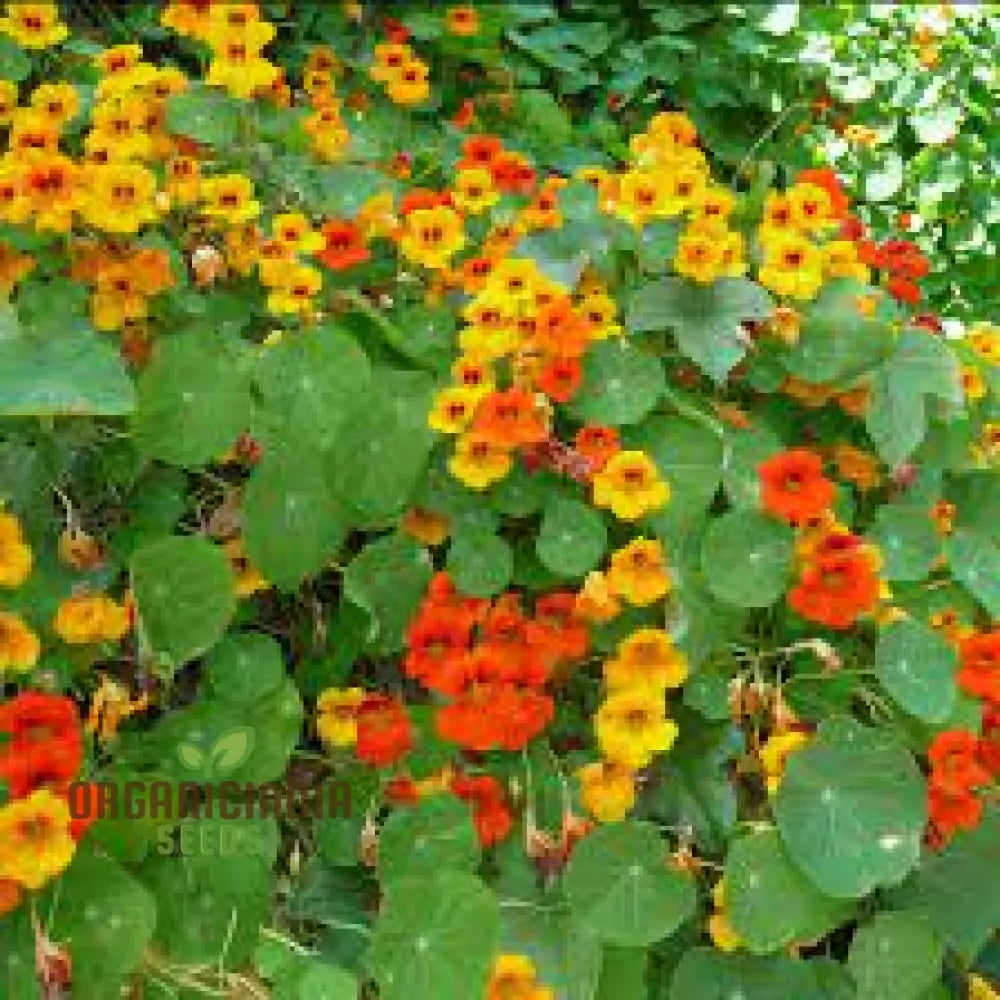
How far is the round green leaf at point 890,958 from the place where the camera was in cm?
183

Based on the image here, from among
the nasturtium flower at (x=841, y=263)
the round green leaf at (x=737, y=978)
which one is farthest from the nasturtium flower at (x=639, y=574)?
the nasturtium flower at (x=841, y=263)

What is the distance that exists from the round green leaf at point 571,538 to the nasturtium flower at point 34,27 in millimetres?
1104

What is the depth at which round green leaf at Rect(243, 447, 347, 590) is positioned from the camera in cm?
196

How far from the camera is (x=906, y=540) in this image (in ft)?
6.79

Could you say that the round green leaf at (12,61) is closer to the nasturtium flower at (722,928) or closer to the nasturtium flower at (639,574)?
the nasturtium flower at (639,574)

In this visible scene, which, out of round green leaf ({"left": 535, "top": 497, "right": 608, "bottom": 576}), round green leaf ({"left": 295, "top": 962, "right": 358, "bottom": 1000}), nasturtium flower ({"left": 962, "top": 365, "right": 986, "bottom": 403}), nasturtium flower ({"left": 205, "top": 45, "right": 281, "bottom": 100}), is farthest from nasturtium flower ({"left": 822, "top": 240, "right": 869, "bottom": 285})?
round green leaf ({"left": 295, "top": 962, "right": 358, "bottom": 1000})

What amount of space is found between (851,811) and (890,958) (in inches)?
5.8

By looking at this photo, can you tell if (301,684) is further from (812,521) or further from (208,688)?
(812,521)

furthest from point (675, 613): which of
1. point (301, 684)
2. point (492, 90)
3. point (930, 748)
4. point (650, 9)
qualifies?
point (650, 9)

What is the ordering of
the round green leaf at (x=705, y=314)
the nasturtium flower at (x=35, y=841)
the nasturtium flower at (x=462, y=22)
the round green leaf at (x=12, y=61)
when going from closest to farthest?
the nasturtium flower at (x=35, y=841) < the round green leaf at (x=705, y=314) < the round green leaf at (x=12, y=61) < the nasturtium flower at (x=462, y=22)

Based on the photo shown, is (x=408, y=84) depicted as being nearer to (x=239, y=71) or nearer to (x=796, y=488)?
(x=239, y=71)

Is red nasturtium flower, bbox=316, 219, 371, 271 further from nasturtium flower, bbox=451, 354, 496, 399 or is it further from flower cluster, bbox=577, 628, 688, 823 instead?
flower cluster, bbox=577, 628, 688, 823

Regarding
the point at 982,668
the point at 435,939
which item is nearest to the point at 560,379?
the point at 982,668

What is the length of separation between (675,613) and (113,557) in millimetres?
611
